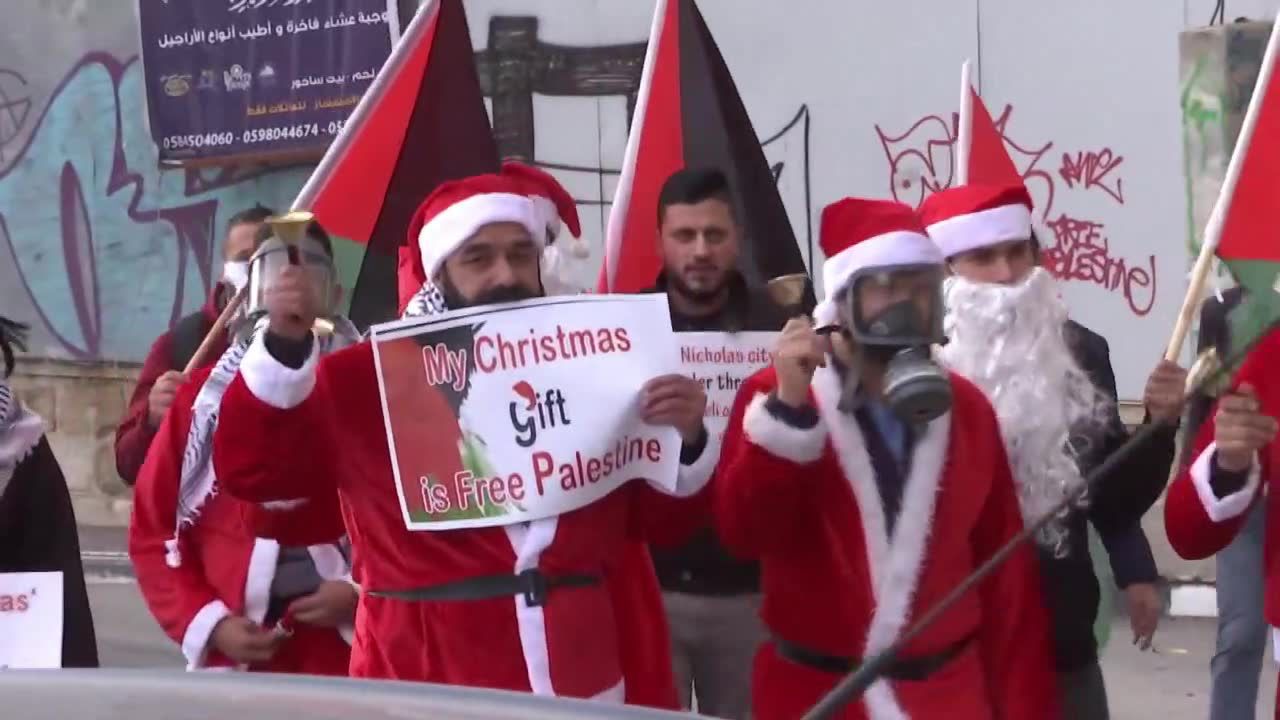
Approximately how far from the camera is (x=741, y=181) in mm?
5684

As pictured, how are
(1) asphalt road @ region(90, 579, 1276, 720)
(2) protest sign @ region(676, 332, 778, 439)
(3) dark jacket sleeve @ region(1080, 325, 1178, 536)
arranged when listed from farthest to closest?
(1) asphalt road @ region(90, 579, 1276, 720)
(2) protest sign @ region(676, 332, 778, 439)
(3) dark jacket sleeve @ region(1080, 325, 1178, 536)

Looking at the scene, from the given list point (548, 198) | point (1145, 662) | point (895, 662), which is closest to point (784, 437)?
point (895, 662)

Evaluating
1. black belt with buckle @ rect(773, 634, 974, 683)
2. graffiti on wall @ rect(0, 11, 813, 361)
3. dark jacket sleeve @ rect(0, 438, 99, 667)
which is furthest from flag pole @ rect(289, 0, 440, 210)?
graffiti on wall @ rect(0, 11, 813, 361)

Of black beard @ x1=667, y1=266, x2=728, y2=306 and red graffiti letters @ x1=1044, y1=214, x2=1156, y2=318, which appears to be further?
red graffiti letters @ x1=1044, y1=214, x2=1156, y2=318

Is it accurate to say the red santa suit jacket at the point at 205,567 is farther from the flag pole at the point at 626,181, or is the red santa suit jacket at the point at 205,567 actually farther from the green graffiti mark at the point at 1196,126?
the green graffiti mark at the point at 1196,126

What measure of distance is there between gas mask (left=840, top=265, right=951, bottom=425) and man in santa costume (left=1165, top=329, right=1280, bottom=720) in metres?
0.64

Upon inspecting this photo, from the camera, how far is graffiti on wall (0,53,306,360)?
1318 cm

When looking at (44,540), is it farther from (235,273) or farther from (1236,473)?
(1236,473)

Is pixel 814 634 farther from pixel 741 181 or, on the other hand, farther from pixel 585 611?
pixel 741 181

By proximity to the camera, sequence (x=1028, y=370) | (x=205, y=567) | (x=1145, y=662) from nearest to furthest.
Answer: (x=1028, y=370), (x=205, y=567), (x=1145, y=662)

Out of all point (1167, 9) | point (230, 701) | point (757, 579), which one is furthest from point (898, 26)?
point (230, 701)

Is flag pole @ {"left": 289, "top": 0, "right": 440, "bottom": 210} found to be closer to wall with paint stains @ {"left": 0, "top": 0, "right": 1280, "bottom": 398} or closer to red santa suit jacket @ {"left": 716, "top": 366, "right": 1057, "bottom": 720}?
red santa suit jacket @ {"left": 716, "top": 366, "right": 1057, "bottom": 720}

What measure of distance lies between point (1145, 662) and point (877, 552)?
5.38 meters

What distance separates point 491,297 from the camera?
4.08 meters
